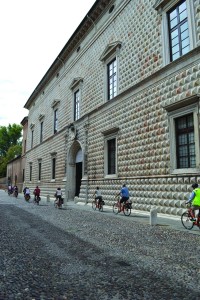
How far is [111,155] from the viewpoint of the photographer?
1656 centimetres

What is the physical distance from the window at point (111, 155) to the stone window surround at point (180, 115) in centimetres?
528

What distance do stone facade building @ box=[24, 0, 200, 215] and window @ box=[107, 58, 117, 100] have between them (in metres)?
0.06

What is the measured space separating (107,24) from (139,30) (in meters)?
4.11

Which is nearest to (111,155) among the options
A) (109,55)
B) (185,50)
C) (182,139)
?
(182,139)

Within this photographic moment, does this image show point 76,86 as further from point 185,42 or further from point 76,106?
point 185,42

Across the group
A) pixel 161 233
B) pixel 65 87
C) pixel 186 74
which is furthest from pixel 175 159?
pixel 65 87

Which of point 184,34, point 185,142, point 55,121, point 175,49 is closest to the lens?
point 185,142

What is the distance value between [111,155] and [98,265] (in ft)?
40.1

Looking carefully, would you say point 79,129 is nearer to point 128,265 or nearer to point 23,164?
point 128,265

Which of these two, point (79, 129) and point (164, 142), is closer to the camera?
point (164, 142)

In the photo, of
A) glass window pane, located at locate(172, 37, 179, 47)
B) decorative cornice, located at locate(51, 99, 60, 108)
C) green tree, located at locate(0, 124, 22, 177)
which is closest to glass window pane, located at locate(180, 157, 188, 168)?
glass window pane, located at locate(172, 37, 179, 47)

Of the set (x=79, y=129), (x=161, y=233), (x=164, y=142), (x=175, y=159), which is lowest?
(x=161, y=233)

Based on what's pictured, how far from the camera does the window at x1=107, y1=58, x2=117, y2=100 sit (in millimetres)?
16766

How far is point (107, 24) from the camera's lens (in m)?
17.7
